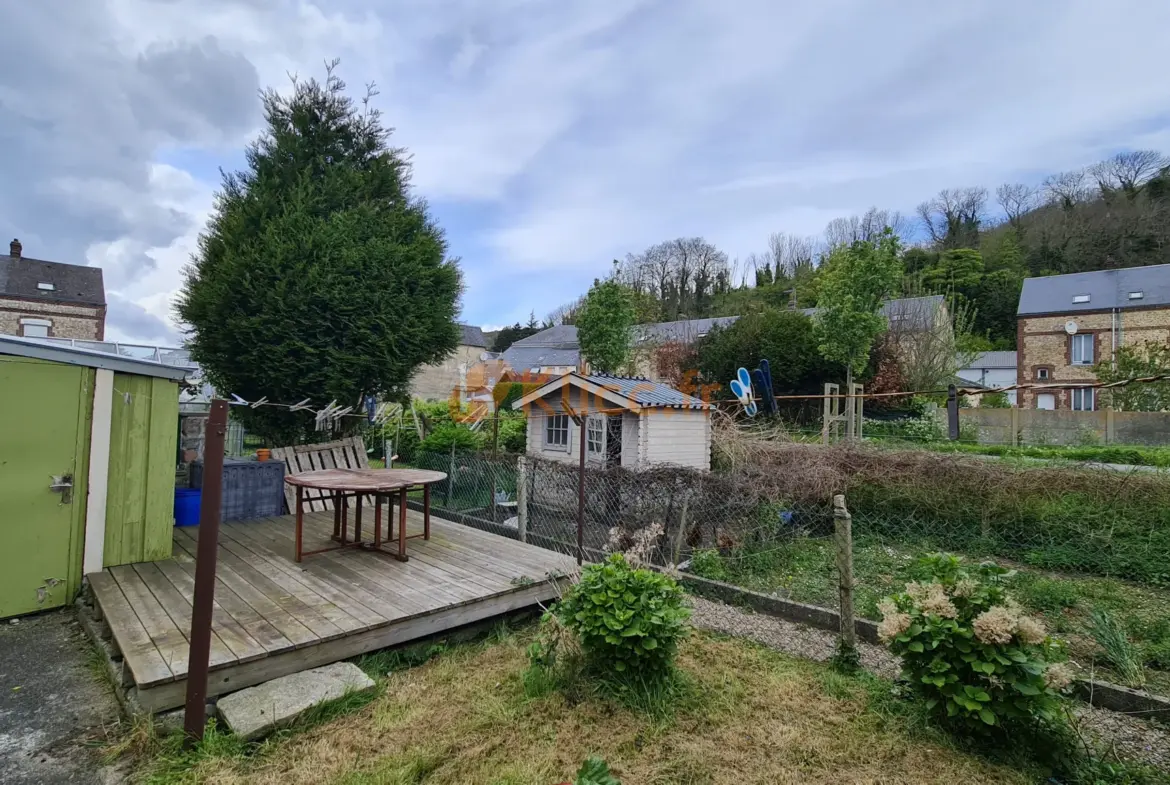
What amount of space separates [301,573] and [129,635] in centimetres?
128

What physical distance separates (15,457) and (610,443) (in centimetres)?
710

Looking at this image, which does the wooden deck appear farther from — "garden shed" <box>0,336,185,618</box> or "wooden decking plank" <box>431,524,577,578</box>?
"garden shed" <box>0,336,185,618</box>

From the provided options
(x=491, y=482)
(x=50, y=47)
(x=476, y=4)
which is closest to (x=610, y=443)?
(x=491, y=482)

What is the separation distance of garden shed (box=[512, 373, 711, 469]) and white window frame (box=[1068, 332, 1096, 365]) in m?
29.1

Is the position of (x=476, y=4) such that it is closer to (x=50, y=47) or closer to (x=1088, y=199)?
(x=50, y=47)

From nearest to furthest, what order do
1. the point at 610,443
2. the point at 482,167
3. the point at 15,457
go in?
1. the point at 15,457
2. the point at 610,443
3. the point at 482,167

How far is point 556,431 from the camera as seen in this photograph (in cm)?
989

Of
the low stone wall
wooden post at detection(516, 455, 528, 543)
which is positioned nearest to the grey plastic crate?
wooden post at detection(516, 455, 528, 543)

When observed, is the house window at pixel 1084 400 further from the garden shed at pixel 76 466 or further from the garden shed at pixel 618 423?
the garden shed at pixel 76 466

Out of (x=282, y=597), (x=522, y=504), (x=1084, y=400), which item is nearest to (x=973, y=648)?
(x=282, y=597)

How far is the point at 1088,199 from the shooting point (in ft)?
130

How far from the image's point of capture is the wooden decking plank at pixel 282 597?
330 cm

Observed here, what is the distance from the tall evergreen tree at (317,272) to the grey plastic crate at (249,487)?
51.1 inches

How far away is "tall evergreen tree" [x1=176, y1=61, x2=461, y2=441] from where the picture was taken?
22.6 ft
